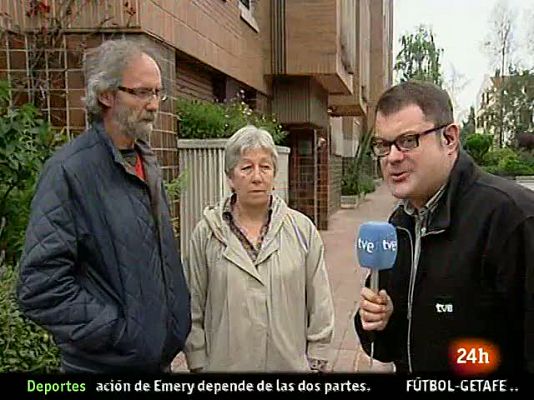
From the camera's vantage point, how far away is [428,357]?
181 centimetres

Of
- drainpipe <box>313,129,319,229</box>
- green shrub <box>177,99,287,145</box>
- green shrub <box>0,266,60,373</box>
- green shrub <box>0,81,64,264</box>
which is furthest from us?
drainpipe <box>313,129,319,229</box>

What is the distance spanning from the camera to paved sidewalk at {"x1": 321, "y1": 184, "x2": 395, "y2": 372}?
444cm

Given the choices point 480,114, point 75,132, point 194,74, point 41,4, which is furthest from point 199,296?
point 480,114

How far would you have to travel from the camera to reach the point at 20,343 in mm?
3113

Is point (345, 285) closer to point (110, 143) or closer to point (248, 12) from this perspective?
point (248, 12)

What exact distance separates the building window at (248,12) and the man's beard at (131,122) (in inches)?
284

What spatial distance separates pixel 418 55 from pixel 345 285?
53039 millimetres

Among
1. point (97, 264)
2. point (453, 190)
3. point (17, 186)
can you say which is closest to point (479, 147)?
point (17, 186)

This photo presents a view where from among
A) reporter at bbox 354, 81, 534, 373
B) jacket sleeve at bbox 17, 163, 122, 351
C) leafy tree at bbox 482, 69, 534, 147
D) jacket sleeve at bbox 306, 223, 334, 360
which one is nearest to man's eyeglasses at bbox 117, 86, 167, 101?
jacket sleeve at bbox 17, 163, 122, 351

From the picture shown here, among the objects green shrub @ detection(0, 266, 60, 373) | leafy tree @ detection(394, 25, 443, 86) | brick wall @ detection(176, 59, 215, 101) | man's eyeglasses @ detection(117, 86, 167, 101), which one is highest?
leafy tree @ detection(394, 25, 443, 86)

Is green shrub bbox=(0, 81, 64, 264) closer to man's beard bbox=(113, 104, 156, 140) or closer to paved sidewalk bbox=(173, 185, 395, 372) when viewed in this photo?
paved sidewalk bbox=(173, 185, 395, 372)

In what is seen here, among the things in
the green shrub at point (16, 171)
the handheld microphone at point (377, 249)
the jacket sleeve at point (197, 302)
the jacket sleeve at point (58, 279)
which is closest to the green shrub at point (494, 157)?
the green shrub at point (16, 171)

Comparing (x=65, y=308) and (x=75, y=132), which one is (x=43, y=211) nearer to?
(x=65, y=308)

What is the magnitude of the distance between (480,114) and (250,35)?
4510cm
